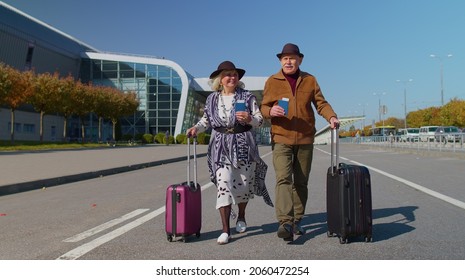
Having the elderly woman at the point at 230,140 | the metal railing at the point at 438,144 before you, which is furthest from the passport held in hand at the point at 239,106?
the metal railing at the point at 438,144

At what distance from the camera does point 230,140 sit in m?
4.57

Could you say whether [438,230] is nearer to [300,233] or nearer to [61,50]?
[300,233]

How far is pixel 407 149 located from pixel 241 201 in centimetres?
2714

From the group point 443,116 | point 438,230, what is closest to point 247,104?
point 438,230

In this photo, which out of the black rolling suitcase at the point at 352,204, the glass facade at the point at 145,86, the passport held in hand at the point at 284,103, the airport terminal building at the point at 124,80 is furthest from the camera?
the glass facade at the point at 145,86

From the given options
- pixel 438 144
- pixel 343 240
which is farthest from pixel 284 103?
pixel 438 144

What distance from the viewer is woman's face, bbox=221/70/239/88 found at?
15.4ft

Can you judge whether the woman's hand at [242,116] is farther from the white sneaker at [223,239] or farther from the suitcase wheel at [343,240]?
the suitcase wheel at [343,240]

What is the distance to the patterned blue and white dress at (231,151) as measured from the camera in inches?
180

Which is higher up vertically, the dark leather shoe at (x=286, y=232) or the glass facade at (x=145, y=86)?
the glass facade at (x=145, y=86)

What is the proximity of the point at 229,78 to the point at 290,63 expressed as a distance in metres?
0.65

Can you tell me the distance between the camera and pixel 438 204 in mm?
6871

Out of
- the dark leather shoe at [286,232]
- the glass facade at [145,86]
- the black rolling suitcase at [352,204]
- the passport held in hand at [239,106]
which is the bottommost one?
the dark leather shoe at [286,232]

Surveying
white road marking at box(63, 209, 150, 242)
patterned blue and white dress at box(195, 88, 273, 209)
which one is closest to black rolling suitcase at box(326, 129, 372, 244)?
patterned blue and white dress at box(195, 88, 273, 209)
